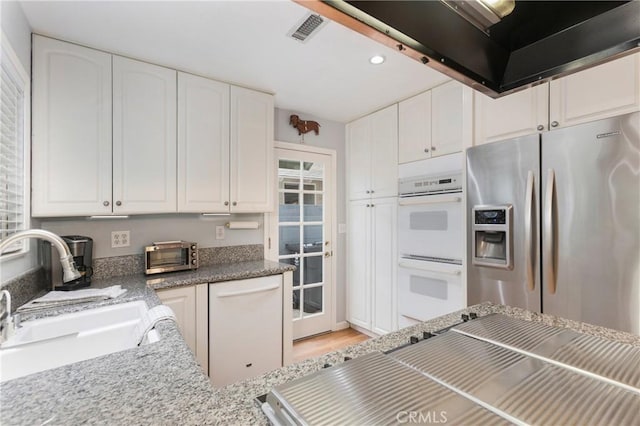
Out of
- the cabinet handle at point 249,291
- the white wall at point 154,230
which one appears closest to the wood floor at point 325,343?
the cabinet handle at point 249,291

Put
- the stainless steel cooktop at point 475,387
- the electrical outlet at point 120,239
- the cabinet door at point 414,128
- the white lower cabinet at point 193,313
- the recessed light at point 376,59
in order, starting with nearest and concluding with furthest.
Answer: the stainless steel cooktop at point 475,387, the white lower cabinet at point 193,313, the recessed light at point 376,59, the electrical outlet at point 120,239, the cabinet door at point 414,128

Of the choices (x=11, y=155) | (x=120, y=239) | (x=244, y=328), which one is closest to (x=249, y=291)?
(x=244, y=328)

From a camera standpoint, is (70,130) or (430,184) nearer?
(70,130)

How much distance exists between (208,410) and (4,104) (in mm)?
1753

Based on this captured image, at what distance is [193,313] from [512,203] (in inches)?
83.6

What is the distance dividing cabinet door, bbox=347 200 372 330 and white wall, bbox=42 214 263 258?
43.3 inches

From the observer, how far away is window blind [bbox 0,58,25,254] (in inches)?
52.4

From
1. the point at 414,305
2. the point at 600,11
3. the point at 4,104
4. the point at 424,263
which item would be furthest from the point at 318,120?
the point at 600,11

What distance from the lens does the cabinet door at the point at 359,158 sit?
3.14m

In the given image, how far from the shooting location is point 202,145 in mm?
2250

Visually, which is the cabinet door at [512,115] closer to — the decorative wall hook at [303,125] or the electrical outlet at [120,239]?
the decorative wall hook at [303,125]

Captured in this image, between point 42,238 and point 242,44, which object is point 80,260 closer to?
point 42,238

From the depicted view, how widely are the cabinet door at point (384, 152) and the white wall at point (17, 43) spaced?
2635 mm

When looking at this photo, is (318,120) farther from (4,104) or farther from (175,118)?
(4,104)
